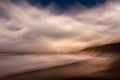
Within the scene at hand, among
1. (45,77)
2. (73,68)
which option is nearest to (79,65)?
(73,68)

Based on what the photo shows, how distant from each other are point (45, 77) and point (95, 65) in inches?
29.1

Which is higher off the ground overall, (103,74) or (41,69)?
(41,69)

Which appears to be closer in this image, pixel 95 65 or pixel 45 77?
pixel 45 77

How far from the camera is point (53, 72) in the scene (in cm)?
313

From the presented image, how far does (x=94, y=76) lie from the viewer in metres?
3.16

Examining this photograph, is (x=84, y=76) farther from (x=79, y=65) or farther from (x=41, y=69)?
(x=41, y=69)

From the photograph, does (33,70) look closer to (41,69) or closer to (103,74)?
(41,69)

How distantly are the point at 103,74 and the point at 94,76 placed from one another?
12 centimetres

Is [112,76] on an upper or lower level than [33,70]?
lower

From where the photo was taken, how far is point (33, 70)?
3.14m

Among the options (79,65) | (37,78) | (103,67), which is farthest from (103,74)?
(37,78)

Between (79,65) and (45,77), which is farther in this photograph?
(79,65)

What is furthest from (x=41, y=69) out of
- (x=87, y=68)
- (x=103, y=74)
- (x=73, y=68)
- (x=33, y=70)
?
(x=103, y=74)

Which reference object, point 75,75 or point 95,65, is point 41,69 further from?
point 95,65
